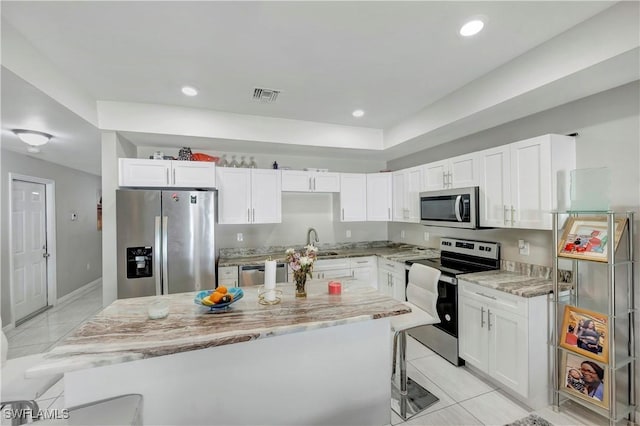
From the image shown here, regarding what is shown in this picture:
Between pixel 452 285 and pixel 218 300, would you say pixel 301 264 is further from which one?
pixel 452 285

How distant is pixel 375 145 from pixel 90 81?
10.7 feet

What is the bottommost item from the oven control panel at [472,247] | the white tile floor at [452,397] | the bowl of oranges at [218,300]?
the white tile floor at [452,397]

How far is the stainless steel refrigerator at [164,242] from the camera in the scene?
2.93 meters

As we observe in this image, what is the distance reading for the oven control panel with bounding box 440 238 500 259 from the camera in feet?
9.66

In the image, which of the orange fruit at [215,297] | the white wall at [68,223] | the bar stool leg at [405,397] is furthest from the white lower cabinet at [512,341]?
the white wall at [68,223]

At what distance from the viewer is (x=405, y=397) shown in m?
2.22

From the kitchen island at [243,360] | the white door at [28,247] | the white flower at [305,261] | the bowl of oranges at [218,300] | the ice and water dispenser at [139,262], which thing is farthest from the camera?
the white door at [28,247]

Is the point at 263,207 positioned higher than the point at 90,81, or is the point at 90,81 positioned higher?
the point at 90,81

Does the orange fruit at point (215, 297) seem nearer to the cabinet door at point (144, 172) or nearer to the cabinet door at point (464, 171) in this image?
the cabinet door at point (144, 172)

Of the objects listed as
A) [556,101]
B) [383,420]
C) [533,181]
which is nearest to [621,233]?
[533,181]

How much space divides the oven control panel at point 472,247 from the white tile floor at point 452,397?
1.16 metres

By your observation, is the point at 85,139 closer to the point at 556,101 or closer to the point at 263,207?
the point at 263,207

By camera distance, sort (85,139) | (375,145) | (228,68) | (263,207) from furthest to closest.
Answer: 1. (375,145)
2. (263,207)
3. (85,139)
4. (228,68)

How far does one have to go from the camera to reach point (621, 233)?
1.91 m
